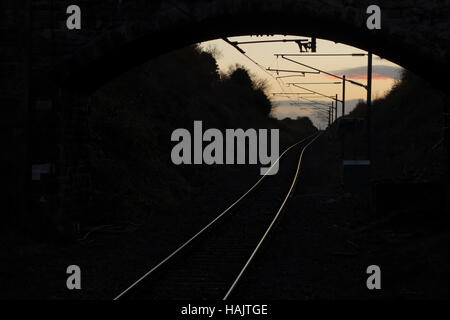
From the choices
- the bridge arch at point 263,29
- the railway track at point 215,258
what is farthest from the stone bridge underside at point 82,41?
the railway track at point 215,258

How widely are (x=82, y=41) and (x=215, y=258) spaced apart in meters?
5.70

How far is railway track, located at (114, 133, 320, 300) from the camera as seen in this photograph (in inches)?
321

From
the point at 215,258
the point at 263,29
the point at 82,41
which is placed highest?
the point at 263,29

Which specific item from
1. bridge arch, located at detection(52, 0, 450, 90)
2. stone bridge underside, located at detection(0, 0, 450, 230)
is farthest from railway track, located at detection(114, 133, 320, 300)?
bridge arch, located at detection(52, 0, 450, 90)

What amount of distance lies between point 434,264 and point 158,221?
7.62 meters

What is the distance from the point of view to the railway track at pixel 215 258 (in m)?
8.15

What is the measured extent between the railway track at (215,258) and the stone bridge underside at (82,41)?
347 centimetres

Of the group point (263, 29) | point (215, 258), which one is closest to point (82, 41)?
point (263, 29)

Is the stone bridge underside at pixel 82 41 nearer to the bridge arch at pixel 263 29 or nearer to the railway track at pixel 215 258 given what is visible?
the bridge arch at pixel 263 29

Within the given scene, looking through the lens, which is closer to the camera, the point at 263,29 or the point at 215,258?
the point at 215,258

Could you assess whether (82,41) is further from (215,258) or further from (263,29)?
(215,258)

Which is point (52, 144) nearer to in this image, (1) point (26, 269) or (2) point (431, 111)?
(1) point (26, 269)

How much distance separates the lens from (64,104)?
11898mm

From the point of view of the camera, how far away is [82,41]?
37.9 feet
